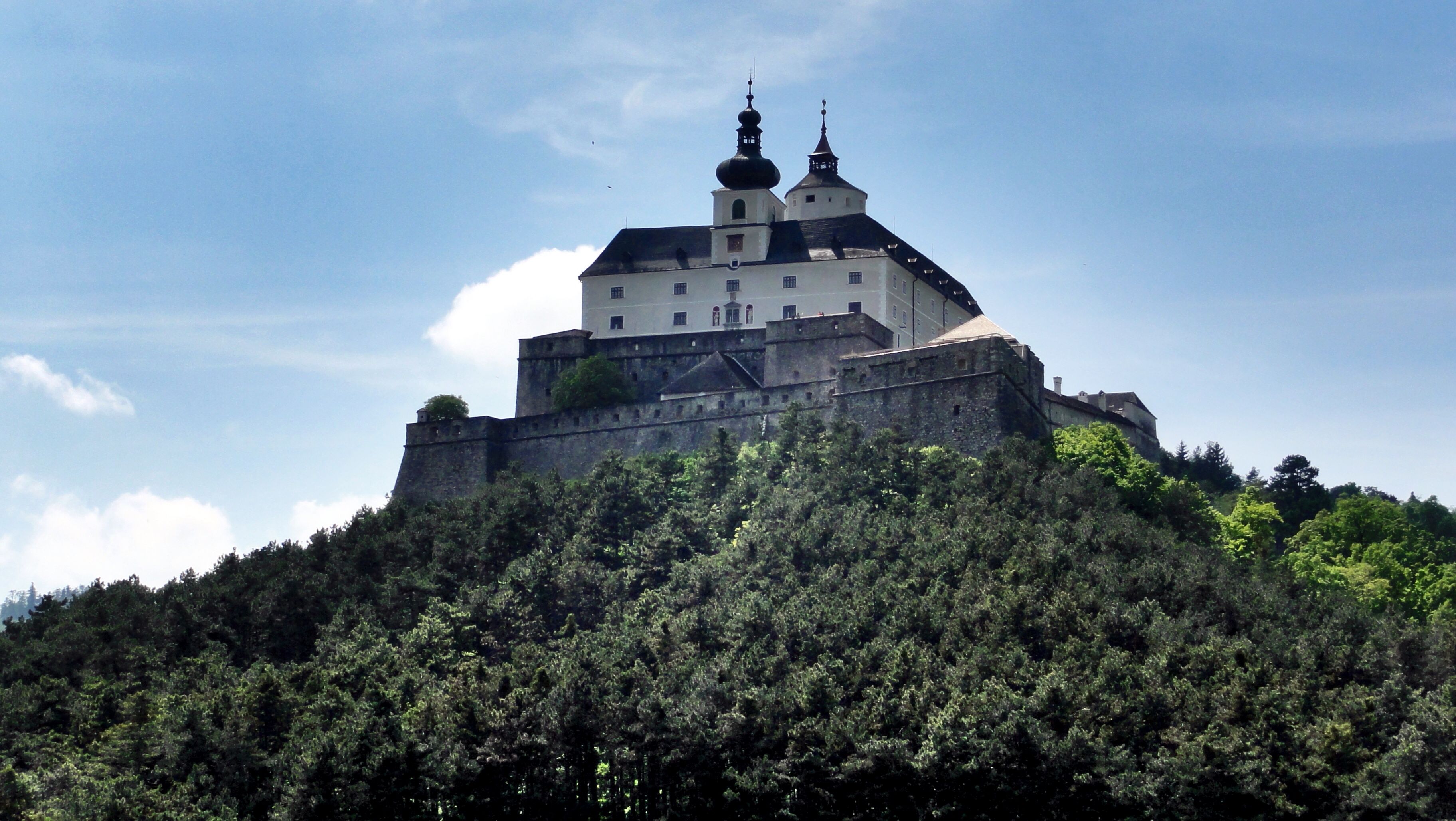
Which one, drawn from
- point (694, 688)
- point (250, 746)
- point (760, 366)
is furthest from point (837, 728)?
point (760, 366)

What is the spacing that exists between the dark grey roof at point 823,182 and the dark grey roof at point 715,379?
13761 millimetres

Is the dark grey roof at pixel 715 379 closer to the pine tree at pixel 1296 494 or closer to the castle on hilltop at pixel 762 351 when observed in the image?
the castle on hilltop at pixel 762 351

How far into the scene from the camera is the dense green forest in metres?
46.4

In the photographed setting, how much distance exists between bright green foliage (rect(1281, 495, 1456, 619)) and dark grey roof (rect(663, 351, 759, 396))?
2055 centimetres

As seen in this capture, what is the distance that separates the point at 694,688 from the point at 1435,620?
24.2 meters

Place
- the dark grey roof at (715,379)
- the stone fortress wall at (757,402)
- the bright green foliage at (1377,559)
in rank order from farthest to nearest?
the dark grey roof at (715,379) < the stone fortress wall at (757,402) < the bright green foliage at (1377,559)

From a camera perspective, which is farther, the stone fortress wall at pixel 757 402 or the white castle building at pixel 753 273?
the white castle building at pixel 753 273

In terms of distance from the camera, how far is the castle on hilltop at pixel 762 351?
68.6 m

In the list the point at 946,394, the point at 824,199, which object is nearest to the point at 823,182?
the point at 824,199

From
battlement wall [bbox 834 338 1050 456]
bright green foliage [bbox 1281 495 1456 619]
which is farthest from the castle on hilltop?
bright green foliage [bbox 1281 495 1456 619]

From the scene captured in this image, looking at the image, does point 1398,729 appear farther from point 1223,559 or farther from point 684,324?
point 684,324

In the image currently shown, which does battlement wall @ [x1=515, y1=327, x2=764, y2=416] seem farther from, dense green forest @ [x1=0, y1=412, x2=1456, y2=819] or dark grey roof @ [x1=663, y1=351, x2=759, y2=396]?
dense green forest @ [x1=0, y1=412, x2=1456, y2=819]

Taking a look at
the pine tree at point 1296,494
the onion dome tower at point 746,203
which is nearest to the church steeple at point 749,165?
the onion dome tower at point 746,203

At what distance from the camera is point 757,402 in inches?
2835
